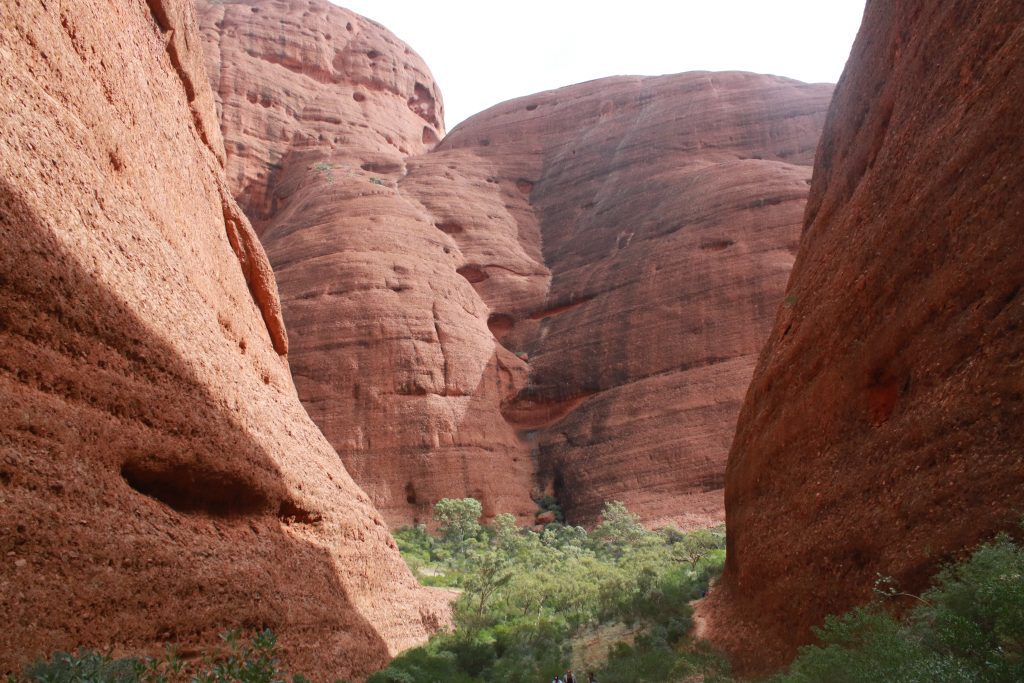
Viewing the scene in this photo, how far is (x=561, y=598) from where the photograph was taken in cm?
1839

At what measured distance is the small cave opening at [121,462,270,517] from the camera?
827 centimetres

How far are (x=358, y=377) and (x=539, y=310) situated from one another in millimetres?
11739

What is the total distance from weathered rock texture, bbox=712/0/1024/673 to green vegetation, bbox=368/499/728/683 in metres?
1.66

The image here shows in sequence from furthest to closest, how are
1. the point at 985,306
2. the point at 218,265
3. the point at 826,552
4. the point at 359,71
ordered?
the point at 359,71
the point at 218,265
the point at 826,552
the point at 985,306

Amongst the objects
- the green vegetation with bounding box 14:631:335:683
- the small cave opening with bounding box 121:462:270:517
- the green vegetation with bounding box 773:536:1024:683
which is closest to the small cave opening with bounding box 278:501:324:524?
the small cave opening with bounding box 121:462:270:517

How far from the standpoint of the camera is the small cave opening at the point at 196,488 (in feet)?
27.1

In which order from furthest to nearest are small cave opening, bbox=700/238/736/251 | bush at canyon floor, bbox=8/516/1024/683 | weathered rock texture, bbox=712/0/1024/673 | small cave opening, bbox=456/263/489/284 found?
small cave opening, bbox=456/263/489/284, small cave opening, bbox=700/238/736/251, weathered rock texture, bbox=712/0/1024/673, bush at canyon floor, bbox=8/516/1024/683

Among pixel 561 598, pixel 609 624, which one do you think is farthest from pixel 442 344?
pixel 609 624

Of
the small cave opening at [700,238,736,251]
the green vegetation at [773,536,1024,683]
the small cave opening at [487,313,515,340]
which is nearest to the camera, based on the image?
the green vegetation at [773,536,1024,683]

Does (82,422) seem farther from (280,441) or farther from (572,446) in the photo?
(572,446)

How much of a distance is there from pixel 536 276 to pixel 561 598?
82.9ft

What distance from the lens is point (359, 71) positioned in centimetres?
6078

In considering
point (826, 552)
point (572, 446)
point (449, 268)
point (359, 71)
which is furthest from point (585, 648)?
point (359, 71)

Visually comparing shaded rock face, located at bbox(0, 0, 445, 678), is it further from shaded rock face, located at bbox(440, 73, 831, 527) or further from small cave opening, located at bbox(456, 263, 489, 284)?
small cave opening, located at bbox(456, 263, 489, 284)
